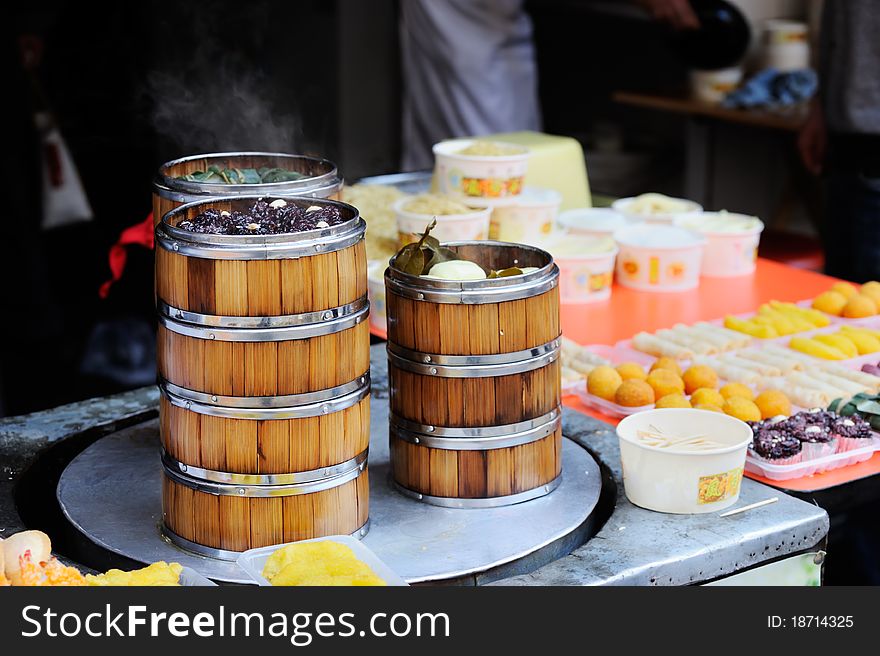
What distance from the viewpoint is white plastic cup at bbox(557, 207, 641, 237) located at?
3376 millimetres

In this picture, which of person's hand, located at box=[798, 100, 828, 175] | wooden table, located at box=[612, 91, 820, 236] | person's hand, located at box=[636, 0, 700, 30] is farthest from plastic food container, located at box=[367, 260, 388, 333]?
wooden table, located at box=[612, 91, 820, 236]

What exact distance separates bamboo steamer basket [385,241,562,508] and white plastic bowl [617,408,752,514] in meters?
0.13

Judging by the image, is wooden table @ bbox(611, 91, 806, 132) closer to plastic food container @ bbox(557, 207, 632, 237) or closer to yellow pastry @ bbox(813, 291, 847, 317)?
plastic food container @ bbox(557, 207, 632, 237)

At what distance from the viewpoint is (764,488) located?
1.93m

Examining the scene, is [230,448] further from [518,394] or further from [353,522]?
[518,394]

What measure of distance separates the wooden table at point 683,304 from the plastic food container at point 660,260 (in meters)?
0.03

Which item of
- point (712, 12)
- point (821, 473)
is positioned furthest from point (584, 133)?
point (821, 473)

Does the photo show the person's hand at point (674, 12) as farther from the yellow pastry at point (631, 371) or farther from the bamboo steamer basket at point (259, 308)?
the bamboo steamer basket at point (259, 308)

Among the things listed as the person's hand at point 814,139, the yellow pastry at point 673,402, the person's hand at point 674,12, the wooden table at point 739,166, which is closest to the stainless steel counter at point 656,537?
the yellow pastry at point 673,402

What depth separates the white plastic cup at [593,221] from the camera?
11.1ft

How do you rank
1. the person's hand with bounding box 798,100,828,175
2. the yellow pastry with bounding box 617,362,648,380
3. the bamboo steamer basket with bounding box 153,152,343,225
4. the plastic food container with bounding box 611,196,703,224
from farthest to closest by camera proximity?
the person's hand with bounding box 798,100,828,175
the plastic food container with bounding box 611,196,703,224
the yellow pastry with bounding box 617,362,648,380
the bamboo steamer basket with bounding box 153,152,343,225

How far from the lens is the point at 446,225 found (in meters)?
2.98

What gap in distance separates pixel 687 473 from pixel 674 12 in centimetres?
350

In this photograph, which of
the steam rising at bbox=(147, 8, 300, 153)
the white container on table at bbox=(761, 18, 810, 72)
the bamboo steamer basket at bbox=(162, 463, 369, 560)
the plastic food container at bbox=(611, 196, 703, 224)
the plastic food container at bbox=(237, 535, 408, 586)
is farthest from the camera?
the white container on table at bbox=(761, 18, 810, 72)
